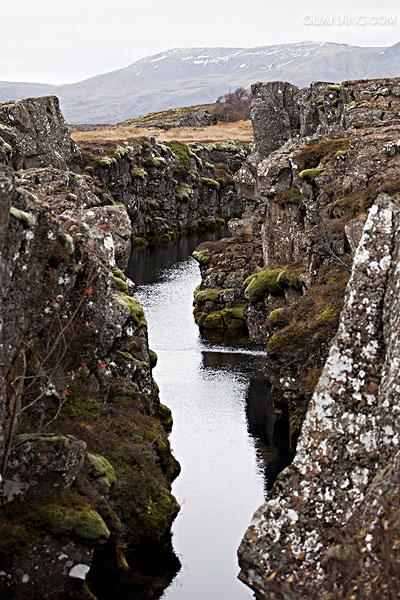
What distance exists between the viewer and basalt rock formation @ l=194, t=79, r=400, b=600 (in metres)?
25.2

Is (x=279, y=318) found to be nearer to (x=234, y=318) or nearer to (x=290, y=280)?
(x=290, y=280)

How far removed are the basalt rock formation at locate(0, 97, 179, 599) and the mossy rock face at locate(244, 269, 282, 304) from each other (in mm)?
22682

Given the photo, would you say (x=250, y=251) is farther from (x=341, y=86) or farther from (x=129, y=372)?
(x=129, y=372)

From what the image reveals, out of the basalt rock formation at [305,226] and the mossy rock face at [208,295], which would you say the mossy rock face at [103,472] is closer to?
the basalt rock formation at [305,226]

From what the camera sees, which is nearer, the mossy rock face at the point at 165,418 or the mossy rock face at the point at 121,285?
the mossy rock face at the point at 165,418

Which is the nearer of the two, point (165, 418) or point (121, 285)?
point (165, 418)

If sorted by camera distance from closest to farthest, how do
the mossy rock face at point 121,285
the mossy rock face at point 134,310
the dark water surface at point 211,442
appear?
the dark water surface at point 211,442
the mossy rock face at point 134,310
the mossy rock face at point 121,285

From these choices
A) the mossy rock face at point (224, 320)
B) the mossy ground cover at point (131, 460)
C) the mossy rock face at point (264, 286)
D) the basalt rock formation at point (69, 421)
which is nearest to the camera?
the basalt rock formation at point (69, 421)

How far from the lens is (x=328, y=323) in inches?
1923

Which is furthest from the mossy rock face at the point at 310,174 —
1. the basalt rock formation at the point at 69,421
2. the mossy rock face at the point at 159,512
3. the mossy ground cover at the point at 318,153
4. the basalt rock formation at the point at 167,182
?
the basalt rock formation at the point at 167,182

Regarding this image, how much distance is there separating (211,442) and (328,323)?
9.01 meters

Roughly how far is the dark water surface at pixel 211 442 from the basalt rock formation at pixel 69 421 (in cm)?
157

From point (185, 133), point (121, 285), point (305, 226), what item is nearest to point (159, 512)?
point (121, 285)

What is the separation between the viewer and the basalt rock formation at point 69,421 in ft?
100
